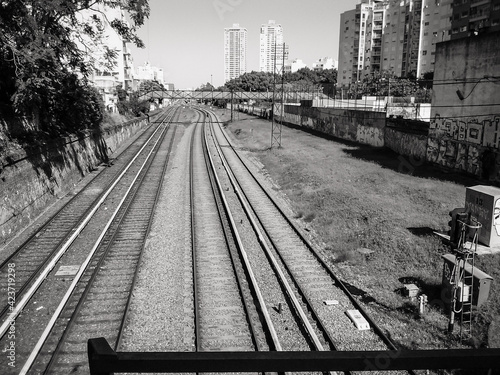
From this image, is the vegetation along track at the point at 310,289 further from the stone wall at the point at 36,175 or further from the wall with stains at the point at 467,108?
the wall with stains at the point at 467,108

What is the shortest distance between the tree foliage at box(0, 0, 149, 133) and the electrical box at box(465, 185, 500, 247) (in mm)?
16425

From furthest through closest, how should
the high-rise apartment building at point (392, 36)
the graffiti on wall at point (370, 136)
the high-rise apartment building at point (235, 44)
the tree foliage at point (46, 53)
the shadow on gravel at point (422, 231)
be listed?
the high-rise apartment building at point (235, 44) → the high-rise apartment building at point (392, 36) → the graffiti on wall at point (370, 136) → the tree foliage at point (46, 53) → the shadow on gravel at point (422, 231)

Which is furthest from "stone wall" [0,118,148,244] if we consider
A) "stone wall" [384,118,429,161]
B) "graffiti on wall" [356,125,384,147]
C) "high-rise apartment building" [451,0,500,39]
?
"high-rise apartment building" [451,0,500,39]

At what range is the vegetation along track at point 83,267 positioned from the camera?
836cm

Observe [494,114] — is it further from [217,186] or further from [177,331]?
[177,331]

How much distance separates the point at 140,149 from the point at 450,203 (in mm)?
27605

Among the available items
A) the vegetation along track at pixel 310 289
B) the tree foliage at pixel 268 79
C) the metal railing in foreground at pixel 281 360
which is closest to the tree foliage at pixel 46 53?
the vegetation along track at pixel 310 289

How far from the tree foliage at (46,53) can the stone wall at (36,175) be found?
214 cm

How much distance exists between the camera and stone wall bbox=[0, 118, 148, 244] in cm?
1489

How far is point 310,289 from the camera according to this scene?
1081 centimetres

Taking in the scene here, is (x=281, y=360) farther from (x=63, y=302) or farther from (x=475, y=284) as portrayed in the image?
(x=475, y=284)

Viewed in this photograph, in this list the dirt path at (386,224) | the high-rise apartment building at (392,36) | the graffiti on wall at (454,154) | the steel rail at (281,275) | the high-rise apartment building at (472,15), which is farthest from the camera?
the high-rise apartment building at (392,36)

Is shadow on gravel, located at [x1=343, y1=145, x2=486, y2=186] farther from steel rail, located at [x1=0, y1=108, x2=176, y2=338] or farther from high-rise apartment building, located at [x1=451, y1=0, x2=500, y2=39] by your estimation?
high-rise apartment building, located at [x1=451, y1=0, x2=500, y2=39]

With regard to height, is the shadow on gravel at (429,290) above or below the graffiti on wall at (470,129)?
below
